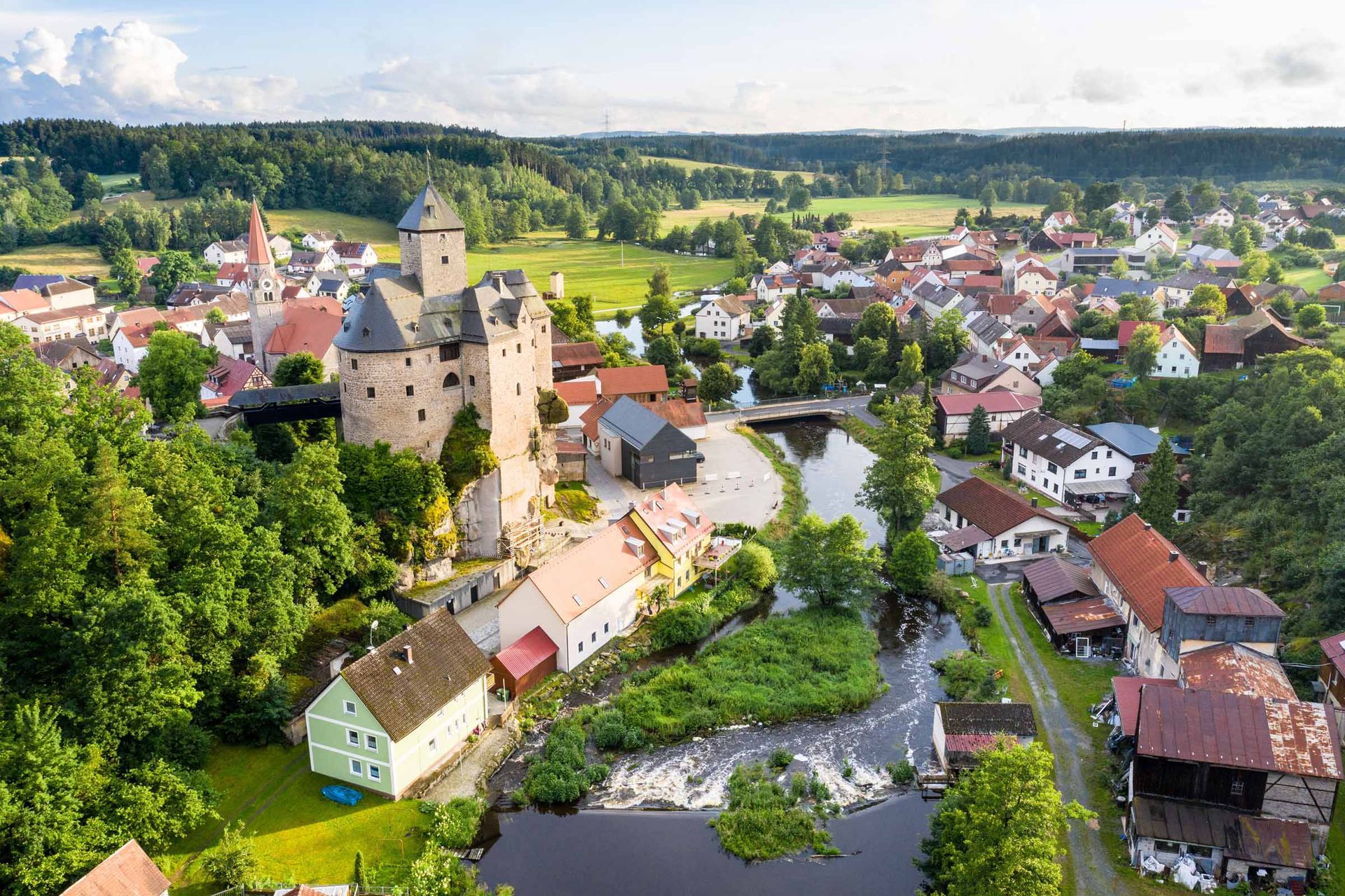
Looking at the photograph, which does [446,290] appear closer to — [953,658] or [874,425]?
[953,658]

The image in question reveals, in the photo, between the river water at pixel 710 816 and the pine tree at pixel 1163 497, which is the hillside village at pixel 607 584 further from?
the river water at pixel 710 816

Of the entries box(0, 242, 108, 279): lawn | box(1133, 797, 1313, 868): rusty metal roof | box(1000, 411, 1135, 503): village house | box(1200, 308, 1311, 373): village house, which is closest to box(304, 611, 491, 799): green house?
box(1133, 797, 1313, 868): rusty metal roof

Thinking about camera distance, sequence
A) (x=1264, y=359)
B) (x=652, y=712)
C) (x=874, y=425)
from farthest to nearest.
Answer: (x=874, y=425)
(x=1264, y=359)
(x=652, y=712)

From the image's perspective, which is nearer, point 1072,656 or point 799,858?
point 799,858

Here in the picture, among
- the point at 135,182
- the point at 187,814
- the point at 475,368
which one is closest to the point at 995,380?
the point at 475,368

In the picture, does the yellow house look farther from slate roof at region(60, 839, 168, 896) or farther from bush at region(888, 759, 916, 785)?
slate roof at region(60, 839, 168, 896)

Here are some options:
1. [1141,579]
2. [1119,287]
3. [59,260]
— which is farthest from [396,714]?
[59,260]
